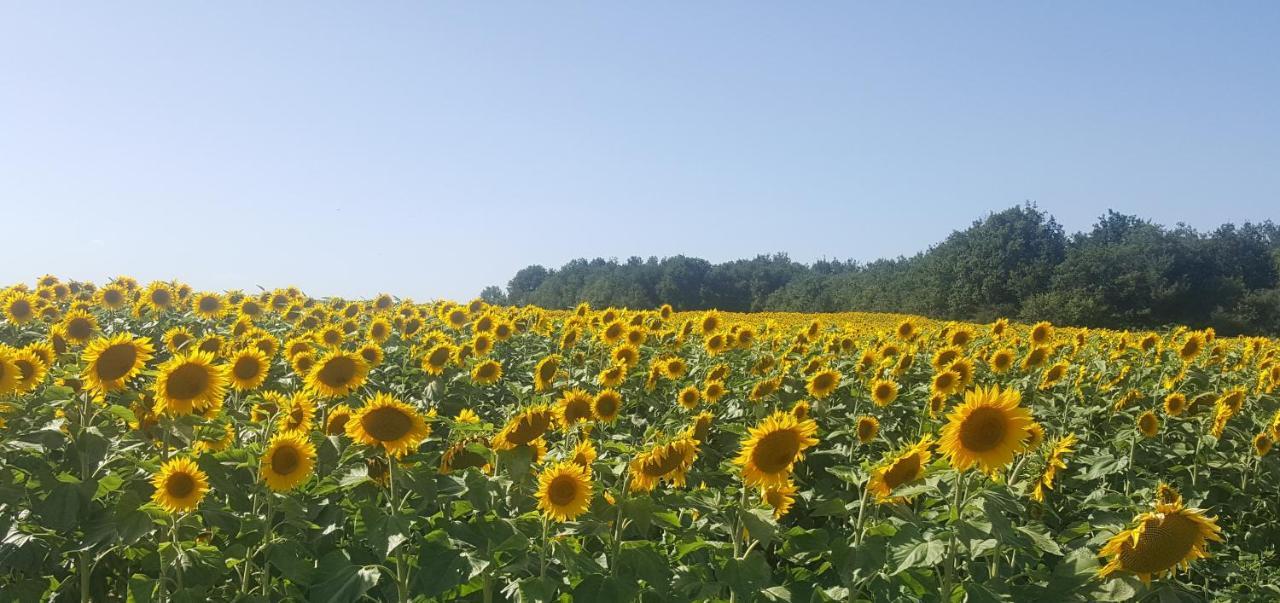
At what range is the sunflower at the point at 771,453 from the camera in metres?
2.94

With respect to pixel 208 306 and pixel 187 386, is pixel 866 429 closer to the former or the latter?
pixel 187 386

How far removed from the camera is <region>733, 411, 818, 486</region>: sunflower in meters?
2.94

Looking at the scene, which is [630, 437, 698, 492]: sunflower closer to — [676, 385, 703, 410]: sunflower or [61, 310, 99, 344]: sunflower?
[676, 385, 703, 410]: sunflower

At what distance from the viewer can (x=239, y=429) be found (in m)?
4.12

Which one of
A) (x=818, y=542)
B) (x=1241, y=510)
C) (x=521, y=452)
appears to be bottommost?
(x=1241, y=510)

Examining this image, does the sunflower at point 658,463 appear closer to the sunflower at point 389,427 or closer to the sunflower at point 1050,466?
the sunflower at point 389,427

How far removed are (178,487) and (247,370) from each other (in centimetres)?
166

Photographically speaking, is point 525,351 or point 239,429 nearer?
point 239,429

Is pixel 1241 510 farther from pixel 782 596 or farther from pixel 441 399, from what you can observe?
pixel 441 399

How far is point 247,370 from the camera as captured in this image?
445cm

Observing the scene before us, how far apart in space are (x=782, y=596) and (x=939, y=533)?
2.06 ft

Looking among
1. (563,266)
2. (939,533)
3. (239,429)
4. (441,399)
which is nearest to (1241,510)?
(939,533)

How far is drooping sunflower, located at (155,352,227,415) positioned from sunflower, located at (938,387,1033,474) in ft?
9.80

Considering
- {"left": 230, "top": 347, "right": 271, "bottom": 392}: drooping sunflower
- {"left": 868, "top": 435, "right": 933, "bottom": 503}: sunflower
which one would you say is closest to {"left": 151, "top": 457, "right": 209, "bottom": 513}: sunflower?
{"left": 230, "top": 347, "right": 271, "bottom": 392}: drooping sunflower
